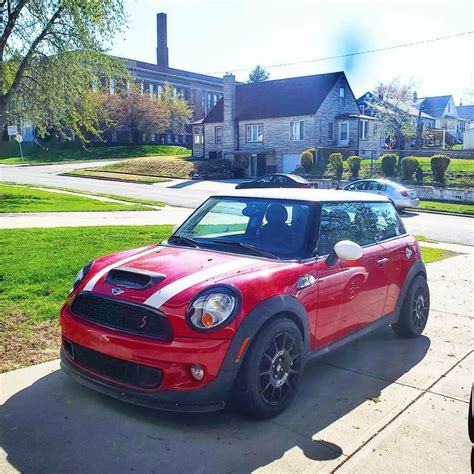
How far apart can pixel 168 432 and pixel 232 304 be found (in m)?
0.92

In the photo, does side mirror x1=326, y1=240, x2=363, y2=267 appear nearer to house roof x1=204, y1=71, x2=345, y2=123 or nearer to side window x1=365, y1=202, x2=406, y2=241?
side window x1=365, y1=202, x2=406, y2=241

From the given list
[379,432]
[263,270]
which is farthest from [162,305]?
[379,432]

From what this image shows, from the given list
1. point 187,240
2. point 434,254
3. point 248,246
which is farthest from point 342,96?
point 248,246

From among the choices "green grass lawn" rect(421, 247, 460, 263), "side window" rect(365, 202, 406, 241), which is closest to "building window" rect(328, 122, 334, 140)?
"green grass lawn" rect(421, 247, 460, 263)

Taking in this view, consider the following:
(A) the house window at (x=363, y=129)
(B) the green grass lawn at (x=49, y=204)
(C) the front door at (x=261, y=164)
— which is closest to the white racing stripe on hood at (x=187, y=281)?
(B) the green grass lawn at (x=49, y=204)

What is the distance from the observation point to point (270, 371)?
3484mm

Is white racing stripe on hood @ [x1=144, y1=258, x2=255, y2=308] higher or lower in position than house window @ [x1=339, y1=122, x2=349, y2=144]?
lower

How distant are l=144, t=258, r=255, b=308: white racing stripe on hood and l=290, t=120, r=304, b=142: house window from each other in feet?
127

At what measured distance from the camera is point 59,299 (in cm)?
Result: 575

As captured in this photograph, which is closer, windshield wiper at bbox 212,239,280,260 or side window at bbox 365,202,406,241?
windshield wiper at bbox 212,239,280,260

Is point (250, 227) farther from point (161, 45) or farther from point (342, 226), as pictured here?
point (161, 45)

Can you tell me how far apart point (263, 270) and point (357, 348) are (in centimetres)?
194

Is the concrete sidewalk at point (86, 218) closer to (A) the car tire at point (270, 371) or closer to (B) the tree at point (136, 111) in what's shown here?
(A) the car tire at point (270, 371)

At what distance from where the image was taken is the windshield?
161 inches
